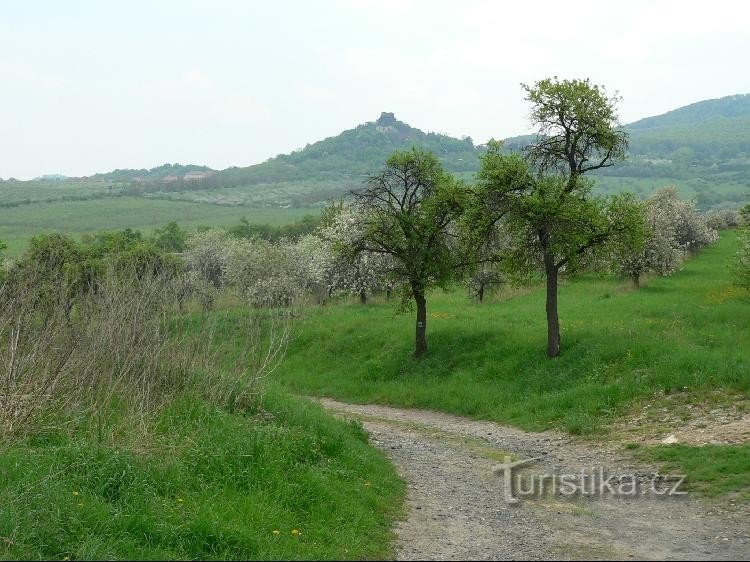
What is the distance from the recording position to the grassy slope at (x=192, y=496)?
8.59 meters

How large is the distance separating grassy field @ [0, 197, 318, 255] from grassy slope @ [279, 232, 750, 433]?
339 feet

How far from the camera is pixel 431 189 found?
99.9 feet

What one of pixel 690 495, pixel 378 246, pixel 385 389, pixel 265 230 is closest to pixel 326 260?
pixel 378 246

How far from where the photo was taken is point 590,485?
1445cm

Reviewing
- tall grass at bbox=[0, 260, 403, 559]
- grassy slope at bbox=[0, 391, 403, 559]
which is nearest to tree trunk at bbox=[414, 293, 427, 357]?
tall grass at bbox=[0, 260, 403, 559]

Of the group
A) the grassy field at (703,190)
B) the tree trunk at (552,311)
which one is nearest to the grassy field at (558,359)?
the tree trunk at (552,311)

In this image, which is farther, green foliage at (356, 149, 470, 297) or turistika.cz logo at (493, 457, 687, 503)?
green foliage at (356, 149, 470, 297)

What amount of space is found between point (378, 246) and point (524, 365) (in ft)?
28.2

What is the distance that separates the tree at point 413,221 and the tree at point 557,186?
3436mm

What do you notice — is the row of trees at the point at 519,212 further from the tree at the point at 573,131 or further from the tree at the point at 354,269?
the tree at the point at 354,269

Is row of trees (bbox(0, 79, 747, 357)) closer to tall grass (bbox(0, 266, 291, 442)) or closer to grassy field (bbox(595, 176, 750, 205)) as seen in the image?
tall grass (bbox(0, 266, 291, 442))

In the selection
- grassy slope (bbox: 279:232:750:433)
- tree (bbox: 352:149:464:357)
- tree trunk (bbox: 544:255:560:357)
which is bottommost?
grassy slope (bbox: 279:232:750:433)

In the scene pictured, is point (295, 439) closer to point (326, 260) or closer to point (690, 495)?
point (690, 495)

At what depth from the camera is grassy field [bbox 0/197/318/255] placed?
142000mm
